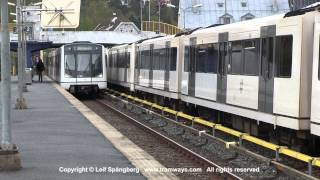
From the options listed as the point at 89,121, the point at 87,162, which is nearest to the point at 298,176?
the point at 87,162

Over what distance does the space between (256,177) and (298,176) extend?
1.50 m

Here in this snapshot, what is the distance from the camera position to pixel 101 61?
35531 millimetres

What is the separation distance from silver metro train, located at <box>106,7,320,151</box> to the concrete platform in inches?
125

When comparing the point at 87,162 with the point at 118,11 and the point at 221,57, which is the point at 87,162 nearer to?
the point at 221,57

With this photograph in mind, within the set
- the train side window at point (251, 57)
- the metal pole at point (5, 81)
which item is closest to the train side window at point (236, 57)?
the train side window at point (251, 57)

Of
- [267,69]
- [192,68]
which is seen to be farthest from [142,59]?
[267,69]

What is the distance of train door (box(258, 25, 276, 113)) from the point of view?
41.9 feet

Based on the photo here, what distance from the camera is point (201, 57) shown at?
18969 millimetres

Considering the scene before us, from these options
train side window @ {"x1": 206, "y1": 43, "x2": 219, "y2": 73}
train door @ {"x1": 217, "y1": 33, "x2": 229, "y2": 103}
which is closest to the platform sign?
train side window @ {"x1": 206, "y1": 43, "x2": 219, "y2": 73}

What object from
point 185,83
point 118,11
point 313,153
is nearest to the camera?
point 313,153

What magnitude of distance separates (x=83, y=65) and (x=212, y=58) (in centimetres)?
1864

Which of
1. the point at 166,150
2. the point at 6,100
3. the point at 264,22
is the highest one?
the point at 264,22

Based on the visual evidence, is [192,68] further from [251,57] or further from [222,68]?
[251,57]

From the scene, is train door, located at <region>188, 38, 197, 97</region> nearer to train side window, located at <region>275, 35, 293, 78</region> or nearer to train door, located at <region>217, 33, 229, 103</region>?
train door, located at <region>217, 33, 229, 103</region>
